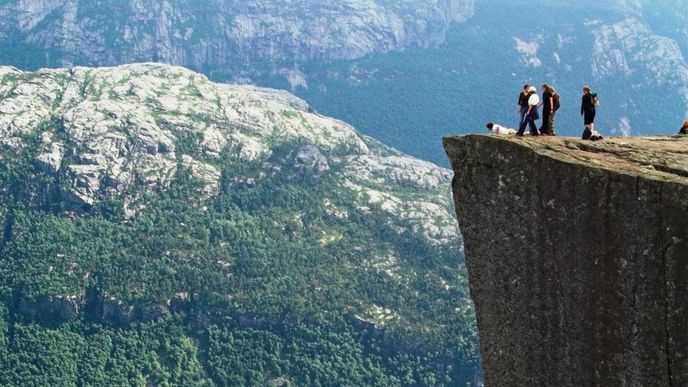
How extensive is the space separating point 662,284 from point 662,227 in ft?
6.34

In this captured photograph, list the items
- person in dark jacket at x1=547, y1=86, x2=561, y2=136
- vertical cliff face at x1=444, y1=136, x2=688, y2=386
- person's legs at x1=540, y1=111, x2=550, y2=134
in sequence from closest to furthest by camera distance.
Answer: vertical cliff face at x1=444, y1=136, x2=688, y2=386 < person's legs at x1=540, y1=111, x2=550, y2=134 < person in dark jacket at x1=547, y1=86, x2=561, y2=136

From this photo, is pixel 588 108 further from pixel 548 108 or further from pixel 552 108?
pixel 548 108

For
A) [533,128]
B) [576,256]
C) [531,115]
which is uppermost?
[531,115]

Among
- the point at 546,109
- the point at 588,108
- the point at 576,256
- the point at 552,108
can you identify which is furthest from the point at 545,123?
the point at 576,256

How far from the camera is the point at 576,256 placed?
107 feet

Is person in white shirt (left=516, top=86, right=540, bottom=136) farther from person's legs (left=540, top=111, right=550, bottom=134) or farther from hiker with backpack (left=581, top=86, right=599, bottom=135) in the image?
hiker with backpack (left=581, top=86, right=599, bottom=135)

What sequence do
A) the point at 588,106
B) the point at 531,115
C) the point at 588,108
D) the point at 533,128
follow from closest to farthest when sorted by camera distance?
1. the point at 533,128
2. the point at 531,115
3. the point at 588,108
4. the point at 588,106

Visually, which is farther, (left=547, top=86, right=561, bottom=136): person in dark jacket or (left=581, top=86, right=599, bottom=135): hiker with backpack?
(left=581, top=86, right=599, bottom=135): hiker with backpack

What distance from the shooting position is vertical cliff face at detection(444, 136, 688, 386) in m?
30.8

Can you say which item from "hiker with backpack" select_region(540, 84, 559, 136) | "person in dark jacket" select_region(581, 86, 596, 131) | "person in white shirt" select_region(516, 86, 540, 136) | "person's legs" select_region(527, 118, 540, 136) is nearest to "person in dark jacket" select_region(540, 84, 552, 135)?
"hiker with backpack" select_region(540, 84, 559, 136)

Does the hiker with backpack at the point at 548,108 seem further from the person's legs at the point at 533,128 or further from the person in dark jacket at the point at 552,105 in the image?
the person's legs at the point at 533,128

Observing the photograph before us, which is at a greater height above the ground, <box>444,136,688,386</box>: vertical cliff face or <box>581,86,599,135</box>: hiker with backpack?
<box>581,86,599,135</box>: hiker with backpack

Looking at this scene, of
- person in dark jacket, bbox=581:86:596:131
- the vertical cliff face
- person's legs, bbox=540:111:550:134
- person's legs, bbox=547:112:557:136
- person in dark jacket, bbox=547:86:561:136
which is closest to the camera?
the vertical cliff face

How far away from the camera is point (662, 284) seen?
30781 mm
